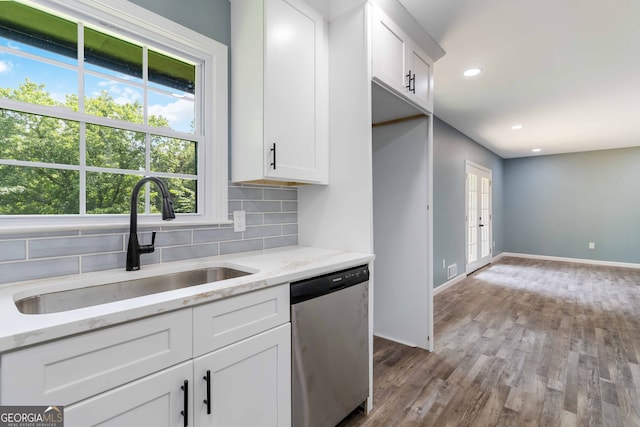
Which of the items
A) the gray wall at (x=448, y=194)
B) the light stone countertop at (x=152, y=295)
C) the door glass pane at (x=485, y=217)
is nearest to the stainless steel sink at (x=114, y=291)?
the light stone countertop at (x=152, y=295)

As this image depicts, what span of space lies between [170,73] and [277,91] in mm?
604

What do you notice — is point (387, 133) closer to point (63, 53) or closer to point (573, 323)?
point (63, 53)

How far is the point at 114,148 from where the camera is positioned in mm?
1455

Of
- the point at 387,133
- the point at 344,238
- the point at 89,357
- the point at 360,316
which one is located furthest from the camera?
the point at 387,133

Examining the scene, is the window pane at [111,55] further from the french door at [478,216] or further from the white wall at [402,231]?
the french door at [478,216]

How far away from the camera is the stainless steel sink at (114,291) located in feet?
3.57

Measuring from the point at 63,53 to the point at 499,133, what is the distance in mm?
5573

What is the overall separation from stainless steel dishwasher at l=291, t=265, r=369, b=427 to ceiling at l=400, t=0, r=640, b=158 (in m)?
1.88

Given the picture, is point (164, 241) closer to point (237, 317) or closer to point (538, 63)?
point (237, 317)

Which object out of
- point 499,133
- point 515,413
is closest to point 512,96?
point 499,133

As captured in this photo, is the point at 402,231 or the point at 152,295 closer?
the point at 152,295

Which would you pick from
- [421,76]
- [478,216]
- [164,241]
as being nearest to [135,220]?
[164,241]

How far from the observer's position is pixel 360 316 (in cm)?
168

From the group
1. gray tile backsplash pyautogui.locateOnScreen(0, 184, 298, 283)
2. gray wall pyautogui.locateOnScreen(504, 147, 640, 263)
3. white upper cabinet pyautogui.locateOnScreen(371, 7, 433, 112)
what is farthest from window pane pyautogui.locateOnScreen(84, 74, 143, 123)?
gray wall pyautogui.locateOnScreen(504, 147, 640, 263)
